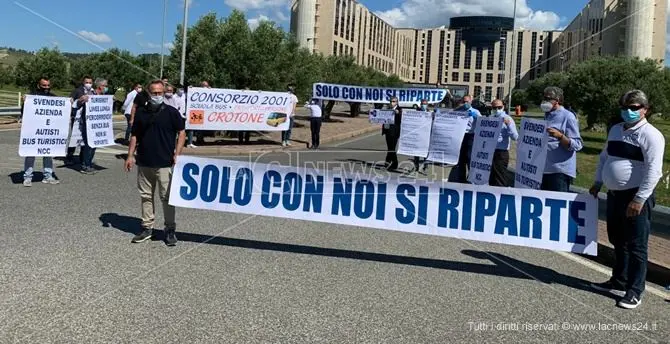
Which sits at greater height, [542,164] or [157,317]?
[542,164]

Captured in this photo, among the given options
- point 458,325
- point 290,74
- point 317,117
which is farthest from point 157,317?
point 290,74

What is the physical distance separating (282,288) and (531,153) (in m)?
4.34

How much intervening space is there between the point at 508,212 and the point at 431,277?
4.02 ft

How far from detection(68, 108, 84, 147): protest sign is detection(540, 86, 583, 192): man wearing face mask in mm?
9568

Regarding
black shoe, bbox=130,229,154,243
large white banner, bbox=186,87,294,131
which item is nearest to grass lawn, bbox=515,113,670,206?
black shoe, bbox=130,229,154,243

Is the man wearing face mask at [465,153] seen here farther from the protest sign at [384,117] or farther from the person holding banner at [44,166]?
the person holding banner at [44,166]

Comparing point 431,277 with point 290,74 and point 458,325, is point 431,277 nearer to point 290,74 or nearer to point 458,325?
point 458,325

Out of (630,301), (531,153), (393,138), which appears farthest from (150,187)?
(393,138)

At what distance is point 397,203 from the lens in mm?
6965

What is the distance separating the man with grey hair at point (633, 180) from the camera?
17.8 feet

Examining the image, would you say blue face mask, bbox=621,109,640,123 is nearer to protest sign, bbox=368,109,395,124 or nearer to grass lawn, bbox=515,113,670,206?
grass lawn, bbox=515,113,670,206

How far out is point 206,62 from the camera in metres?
27.2

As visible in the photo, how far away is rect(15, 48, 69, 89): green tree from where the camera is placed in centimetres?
4488

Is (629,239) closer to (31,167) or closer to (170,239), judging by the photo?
(170,239)
